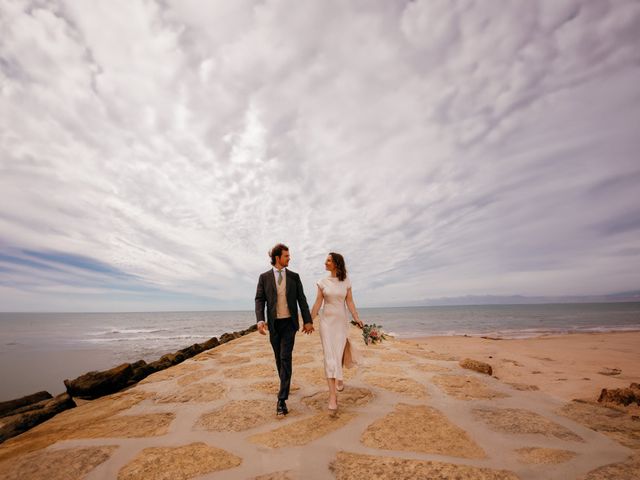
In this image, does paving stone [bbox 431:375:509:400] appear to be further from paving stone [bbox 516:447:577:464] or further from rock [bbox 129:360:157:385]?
rock [bbox 129:360:157:385]

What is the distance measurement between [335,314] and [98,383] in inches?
221

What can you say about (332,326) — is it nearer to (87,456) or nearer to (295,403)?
(295,403)

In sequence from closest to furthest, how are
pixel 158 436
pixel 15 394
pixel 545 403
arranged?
pixel 158 436 < pixel 545 403 < pixel 15 394

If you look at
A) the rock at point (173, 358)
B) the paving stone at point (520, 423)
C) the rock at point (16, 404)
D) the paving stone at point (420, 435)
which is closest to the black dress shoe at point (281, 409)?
the paving stone at point (420, 435)

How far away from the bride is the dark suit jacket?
0.23 meters

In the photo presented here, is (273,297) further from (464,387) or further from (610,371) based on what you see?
(610,371)

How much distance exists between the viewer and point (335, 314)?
424cm

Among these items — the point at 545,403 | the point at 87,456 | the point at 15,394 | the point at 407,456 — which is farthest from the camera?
the point at 15,394

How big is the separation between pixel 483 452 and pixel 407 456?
769 millimetres

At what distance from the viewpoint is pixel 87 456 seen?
2826 mm

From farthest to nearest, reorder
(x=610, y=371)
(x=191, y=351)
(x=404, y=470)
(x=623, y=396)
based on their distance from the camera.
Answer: (x=191, y=351)
(x=610, y=371)
(x=623, y=396)
(x=404, y=470)

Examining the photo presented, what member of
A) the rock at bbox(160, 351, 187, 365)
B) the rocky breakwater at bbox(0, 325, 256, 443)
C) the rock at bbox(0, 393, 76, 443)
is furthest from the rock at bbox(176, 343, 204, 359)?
the rock at bbox(0, 393, 76, 443)

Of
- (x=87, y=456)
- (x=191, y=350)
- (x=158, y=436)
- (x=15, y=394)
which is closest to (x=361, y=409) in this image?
(x=158, y=436)

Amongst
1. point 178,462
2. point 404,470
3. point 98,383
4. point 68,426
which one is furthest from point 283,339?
point 98,383
